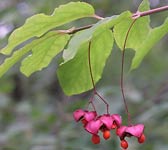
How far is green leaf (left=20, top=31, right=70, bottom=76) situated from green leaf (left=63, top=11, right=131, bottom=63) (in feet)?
0.37

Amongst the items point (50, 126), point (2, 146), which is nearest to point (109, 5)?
point (50, 126)

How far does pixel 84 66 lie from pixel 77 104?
1.61 metres

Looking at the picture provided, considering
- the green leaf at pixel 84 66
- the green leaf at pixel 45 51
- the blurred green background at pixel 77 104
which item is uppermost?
the green leaf at pixel 45 51

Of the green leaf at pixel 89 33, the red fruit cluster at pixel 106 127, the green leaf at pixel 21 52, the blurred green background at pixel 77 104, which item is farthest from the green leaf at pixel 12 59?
the blurred green background at pixel 77 104

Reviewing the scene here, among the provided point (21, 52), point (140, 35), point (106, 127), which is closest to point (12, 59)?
point (21, 52)

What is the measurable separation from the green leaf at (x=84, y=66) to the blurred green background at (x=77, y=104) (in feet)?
4.44

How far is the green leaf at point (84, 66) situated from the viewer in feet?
5.37

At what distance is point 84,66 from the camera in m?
1.70

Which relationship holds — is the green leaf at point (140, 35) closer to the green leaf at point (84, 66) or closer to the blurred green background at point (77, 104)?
the green leaf at point (84, 66)

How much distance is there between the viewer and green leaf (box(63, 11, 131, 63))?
1.37 metres

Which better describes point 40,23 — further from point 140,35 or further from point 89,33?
point 140,35

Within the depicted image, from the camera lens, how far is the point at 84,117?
1.59 m

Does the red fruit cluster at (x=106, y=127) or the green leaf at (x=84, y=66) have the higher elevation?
the green leaf at (x=84, y=66)

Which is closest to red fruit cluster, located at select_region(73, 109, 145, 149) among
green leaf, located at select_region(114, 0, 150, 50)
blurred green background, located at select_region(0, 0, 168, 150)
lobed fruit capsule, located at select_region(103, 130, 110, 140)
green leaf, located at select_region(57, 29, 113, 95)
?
lobed fruit capsule, located at select_region(103, 130, 110, 140)
